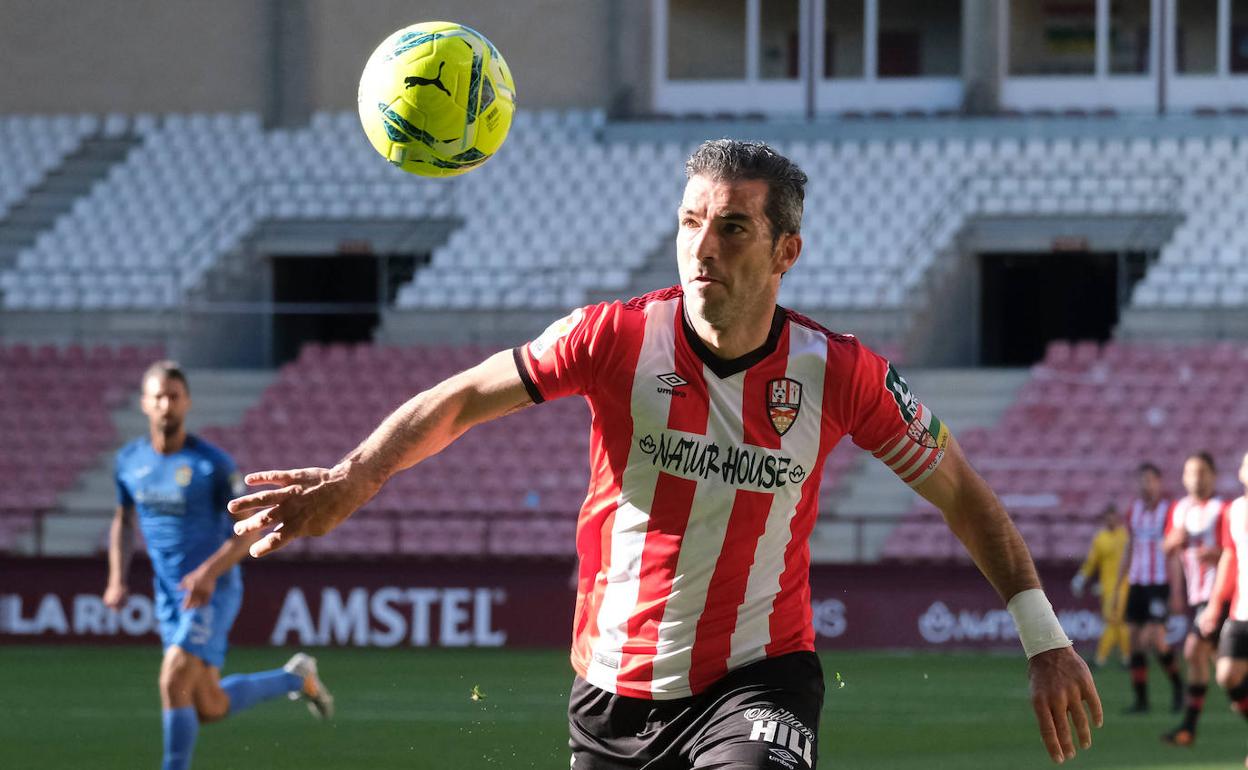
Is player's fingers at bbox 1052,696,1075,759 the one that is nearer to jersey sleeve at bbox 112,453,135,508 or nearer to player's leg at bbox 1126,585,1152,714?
jersey sleeve at bbox 112,453,135,508

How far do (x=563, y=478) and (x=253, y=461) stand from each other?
3619mm

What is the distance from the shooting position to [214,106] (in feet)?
89.7

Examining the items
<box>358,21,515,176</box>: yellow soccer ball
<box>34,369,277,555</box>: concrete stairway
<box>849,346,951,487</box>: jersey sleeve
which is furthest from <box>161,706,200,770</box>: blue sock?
<box>34,369,277,555</box>: concrete stairway

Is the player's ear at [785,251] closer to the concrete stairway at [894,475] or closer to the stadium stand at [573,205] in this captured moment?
the concrete stairway at [894,475]

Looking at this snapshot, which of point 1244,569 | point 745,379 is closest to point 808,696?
point 745,379

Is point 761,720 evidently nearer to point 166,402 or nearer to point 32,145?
point 166,402

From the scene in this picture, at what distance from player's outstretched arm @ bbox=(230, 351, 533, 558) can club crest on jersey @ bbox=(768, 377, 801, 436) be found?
24.1 inches

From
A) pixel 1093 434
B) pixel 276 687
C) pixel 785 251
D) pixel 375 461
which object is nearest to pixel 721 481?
pixel 785 251

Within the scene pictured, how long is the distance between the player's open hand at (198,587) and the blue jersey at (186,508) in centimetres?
41

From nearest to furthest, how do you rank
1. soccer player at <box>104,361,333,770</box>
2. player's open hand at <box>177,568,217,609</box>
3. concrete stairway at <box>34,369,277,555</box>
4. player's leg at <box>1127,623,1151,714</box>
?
player's open hand at <box>177,568,217,609</box> < soccer player at <box>104,361,333,770</box> < player's leg at <box>1127,623,1151,714</box> < concrete stairway at <box>34,369,277,555</box>

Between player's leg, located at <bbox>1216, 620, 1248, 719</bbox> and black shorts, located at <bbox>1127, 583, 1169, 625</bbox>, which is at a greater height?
player's leg, located at <bbox>1216, 620, 1248, 719</bbox>

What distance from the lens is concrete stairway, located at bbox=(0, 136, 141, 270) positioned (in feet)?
85.7

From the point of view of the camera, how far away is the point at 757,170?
4.51m

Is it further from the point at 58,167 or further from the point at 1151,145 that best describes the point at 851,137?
the point at 58,167
